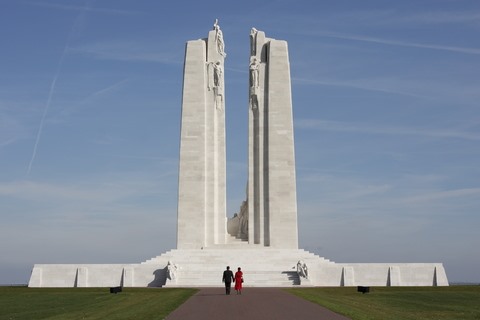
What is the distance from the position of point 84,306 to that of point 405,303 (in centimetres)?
1187

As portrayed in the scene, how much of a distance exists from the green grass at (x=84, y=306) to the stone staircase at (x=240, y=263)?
7185 millimetres

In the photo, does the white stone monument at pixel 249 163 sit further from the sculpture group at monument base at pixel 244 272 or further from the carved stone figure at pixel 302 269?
the carved stone figure at pixel 302 269

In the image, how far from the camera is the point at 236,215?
4934cm

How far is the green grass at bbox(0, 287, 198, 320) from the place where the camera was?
2061 centimetres

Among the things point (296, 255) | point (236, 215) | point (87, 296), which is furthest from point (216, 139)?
point (87, 296)

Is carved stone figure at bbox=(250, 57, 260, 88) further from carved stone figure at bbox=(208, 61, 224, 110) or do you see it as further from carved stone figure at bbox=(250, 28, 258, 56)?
carved stone figure at bbox=(208, 61, 224, 110)

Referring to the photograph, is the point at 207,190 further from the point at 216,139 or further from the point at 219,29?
A: the point at 219,29

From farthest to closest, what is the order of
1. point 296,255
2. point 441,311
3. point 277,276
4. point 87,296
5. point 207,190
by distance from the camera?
point 207,190 < point 296,255 < point 277,276 < point 87,296 < point 441,311

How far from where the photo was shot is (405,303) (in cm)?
2644

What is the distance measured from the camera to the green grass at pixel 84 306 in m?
20.6

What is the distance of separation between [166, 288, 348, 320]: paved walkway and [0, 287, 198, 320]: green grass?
0.63m

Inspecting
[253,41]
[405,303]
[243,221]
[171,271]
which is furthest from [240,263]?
A: [253,41]

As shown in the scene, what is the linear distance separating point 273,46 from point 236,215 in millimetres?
12117

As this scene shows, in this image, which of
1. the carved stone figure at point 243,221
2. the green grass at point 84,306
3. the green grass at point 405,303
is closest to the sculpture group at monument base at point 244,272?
the green grass at point 405,303
